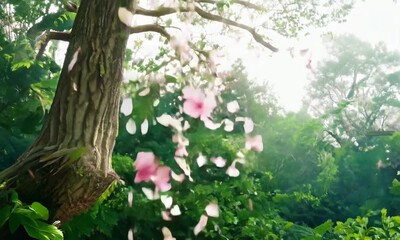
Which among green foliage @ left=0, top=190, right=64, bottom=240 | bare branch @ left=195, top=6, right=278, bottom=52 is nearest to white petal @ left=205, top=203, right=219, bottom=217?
bare branch @ left=195, top=6, right=278, bottom=52

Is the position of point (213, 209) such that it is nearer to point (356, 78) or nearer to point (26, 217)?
point (26, 217)

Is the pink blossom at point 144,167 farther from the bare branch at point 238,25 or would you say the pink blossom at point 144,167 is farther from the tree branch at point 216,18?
the bare branch at point 238,25

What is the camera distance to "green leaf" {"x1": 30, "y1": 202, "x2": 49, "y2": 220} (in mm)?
2650

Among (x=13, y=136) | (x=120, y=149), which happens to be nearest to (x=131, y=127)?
(x=120, y=149)

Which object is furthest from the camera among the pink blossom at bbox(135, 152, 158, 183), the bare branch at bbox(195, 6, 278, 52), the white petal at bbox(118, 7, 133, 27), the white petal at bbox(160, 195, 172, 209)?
the white petal at bbox(160, 195, 172, 209)

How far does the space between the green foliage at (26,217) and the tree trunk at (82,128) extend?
8cm

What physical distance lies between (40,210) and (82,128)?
19.9 inches

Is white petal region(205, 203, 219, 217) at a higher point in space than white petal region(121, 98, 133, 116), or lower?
lower

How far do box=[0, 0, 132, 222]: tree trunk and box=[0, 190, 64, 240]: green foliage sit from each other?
0.08m

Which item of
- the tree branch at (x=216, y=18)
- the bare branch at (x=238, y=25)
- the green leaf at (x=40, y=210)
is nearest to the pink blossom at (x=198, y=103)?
the tree branch at (x=216, y=18)

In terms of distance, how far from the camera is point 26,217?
8.75ft

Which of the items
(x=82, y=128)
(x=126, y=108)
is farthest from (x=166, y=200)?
(x=82, y=128)

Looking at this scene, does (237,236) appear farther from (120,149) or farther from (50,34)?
(50,34)

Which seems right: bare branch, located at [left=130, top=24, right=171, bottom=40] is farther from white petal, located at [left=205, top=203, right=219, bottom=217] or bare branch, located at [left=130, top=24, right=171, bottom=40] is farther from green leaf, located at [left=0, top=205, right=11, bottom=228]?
white petal, located at [left=205, top=203, right=219, bottom=217]
